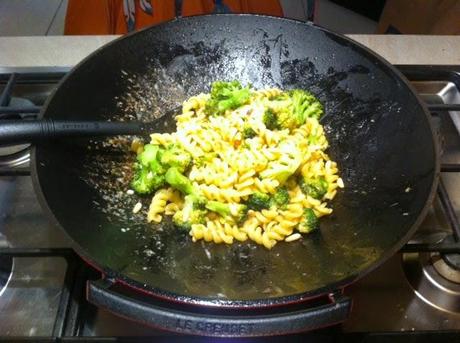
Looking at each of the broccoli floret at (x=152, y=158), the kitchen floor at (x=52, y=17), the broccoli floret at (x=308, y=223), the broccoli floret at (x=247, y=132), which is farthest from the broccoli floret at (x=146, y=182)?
the kitchen floor at (x=52, y=17)

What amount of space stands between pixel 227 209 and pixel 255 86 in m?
0.50

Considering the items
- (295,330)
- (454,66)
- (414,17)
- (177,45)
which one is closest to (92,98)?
(177,45)

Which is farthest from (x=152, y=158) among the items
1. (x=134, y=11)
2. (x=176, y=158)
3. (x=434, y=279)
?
(x=134, y=11)

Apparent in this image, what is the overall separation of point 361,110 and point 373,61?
142mm

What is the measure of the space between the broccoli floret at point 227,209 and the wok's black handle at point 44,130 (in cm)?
33

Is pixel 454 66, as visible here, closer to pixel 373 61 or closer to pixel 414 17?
pixel 373 61

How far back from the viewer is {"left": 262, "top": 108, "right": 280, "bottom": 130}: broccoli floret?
1.37m

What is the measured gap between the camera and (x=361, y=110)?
1407mm

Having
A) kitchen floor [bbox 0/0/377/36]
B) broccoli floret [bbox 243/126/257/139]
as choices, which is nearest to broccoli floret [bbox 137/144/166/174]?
broccoli floret [bbox 243/126/257/139]

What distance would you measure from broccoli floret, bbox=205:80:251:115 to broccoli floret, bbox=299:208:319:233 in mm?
399

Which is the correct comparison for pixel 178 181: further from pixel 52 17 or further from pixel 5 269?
pixel 52 17

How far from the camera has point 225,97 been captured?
1407mm

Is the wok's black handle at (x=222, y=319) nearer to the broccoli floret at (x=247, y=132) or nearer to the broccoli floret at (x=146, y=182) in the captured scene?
the broccoli floret at (x=146, y=182)

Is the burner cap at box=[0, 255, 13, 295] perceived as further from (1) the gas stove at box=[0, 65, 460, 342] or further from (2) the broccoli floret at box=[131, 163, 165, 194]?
(2) the broccoli floret at box=[131, 163, 165, 194]
